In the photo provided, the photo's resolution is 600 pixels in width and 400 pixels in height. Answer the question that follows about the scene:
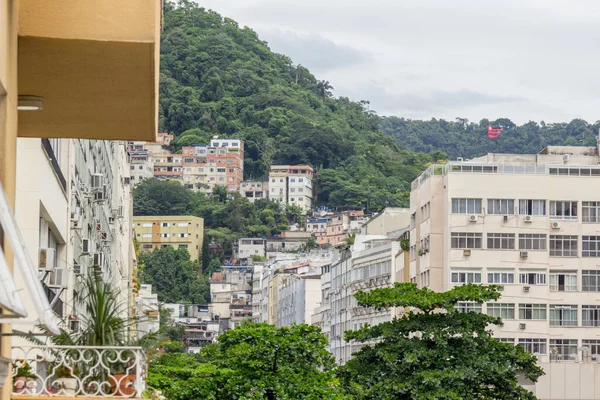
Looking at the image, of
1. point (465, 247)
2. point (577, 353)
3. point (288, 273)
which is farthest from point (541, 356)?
point (288, 273)

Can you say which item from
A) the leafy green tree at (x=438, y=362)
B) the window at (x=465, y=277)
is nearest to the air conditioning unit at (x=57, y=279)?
the leafy green tree at (x=438, y=362)

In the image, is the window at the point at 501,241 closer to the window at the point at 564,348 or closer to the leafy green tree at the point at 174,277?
the window at the point at 564,348

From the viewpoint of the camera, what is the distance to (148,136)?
13234 mm

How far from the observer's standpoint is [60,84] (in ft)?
37.1

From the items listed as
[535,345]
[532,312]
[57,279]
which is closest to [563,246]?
[532,312]

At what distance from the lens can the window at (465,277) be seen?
6831cm

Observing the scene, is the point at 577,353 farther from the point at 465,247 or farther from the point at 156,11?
the point at 156,11

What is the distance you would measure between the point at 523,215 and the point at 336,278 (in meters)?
36.6

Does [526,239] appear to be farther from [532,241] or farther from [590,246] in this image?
[590,246]

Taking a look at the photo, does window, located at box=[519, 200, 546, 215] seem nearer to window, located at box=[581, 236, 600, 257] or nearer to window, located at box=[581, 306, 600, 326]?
window, located at box=[581, 236, 600, 257]

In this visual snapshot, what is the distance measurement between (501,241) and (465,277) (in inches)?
112

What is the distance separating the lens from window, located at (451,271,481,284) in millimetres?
68312

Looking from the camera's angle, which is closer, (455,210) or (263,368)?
(263,368)

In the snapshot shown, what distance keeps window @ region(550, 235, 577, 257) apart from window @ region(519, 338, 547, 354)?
540cm
